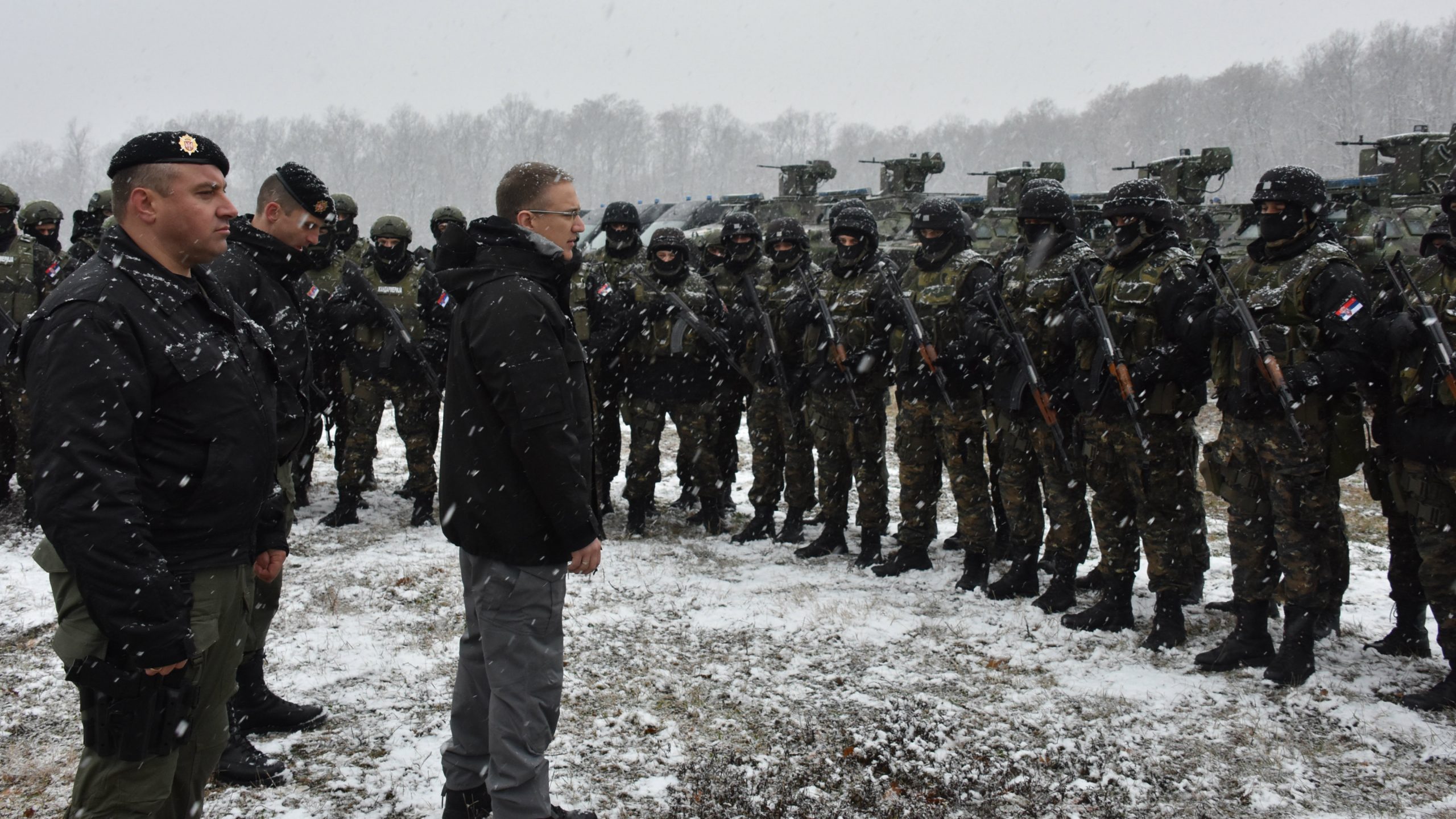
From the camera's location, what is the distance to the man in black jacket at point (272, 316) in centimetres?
359

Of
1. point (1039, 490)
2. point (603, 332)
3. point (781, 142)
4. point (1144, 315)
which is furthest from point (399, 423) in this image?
point (781, 142)

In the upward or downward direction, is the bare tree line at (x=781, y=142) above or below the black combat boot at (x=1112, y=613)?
above

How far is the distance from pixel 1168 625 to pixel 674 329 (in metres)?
3.74

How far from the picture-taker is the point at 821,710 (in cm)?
416

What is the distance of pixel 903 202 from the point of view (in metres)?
17.5

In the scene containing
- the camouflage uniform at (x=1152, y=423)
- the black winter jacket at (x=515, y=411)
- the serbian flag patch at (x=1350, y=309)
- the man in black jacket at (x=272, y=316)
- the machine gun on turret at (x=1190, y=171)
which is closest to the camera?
the black winter jacket at (x=515, y=411)

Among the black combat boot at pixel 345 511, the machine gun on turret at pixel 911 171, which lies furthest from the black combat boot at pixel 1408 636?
the machine gun on turret at pixel 911 171

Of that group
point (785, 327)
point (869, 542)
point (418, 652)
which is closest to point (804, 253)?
point (785, 327)

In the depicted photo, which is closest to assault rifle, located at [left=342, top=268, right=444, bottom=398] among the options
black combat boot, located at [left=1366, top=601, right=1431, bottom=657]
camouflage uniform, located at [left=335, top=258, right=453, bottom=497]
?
camouflage uniform, located at [left=335, top=258, right=453, bottom=497]

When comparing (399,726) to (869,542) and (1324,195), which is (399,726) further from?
(1324,195)

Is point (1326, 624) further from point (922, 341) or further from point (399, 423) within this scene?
point (399, 423)

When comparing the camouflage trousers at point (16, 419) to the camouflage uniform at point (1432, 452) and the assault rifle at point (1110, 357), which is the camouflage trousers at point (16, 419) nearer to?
the assault rifle at point (1110, 357)

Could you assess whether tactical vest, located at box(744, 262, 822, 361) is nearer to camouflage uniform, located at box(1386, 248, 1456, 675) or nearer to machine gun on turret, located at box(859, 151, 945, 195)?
camouflage uniform, located at box(1386, 248, 1456, 675)

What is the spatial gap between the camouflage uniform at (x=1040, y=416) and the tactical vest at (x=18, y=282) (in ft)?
22.2
